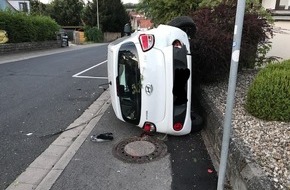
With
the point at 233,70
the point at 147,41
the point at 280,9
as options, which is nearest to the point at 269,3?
the point at 280,9

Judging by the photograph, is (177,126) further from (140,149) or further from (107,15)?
(107,15)

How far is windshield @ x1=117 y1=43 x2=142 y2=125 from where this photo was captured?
4.11 metres

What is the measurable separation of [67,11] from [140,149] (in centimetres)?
4898

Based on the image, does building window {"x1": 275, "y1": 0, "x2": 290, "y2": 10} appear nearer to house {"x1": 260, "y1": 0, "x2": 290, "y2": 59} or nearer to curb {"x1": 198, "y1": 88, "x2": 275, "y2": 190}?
house {"x1": 260, "y1": 0, "x2": 290, "y2": 59}

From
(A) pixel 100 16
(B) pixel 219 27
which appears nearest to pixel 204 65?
(B) pixel 219 27

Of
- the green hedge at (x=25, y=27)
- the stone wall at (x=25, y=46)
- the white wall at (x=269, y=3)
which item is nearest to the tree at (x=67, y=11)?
the green hedge at (x=25, y=27)

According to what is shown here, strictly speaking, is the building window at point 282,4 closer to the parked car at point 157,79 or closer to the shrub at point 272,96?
the shrub at point 272,96

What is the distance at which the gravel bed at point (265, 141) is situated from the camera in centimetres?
267

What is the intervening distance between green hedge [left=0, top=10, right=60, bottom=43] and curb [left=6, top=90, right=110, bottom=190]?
1333 cm

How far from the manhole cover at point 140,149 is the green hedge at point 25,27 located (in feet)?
48.0

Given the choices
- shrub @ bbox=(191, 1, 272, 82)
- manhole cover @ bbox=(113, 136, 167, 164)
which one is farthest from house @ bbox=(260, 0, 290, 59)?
manhole cover @ bbox=(113, 136, 167, 164)

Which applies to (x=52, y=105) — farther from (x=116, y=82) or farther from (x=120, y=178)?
(x=120, y=178)

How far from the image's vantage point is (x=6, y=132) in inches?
183

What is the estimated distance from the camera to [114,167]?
355 centimetres
